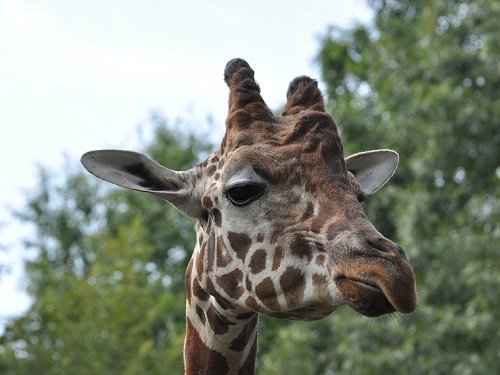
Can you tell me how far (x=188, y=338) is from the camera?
732 centimetres

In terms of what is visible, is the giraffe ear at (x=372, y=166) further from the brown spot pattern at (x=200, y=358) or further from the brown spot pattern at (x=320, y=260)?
the brown spot pattern at (x=320, y=260)

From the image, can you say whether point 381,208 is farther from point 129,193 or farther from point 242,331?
point 242,331

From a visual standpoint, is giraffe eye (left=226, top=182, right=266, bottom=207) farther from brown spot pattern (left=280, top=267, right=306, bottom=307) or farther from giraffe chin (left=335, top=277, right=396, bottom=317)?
giraffe chin (left=335, top=277, right=396, bottom=317)

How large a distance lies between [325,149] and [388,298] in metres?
1.21

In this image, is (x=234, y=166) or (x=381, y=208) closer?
(x=234, y=166)

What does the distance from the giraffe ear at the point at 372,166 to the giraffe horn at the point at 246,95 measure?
3.86 feet

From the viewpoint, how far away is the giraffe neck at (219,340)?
7105mm

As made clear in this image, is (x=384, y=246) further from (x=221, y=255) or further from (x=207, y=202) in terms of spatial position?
(x=207, y=202)

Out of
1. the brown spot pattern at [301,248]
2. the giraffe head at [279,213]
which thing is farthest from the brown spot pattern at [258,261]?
the brown spot pattern at [301,248]

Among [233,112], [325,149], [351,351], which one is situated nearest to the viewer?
[325,149]

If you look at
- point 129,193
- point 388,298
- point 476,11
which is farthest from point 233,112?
point 129,193

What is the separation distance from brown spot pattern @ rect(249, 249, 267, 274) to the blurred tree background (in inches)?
443

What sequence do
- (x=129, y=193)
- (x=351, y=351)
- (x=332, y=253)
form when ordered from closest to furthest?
1. (x=332, y=253)
2. (x=351, y=351)
3. (x=129, y=193)

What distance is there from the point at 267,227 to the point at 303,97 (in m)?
1.09
